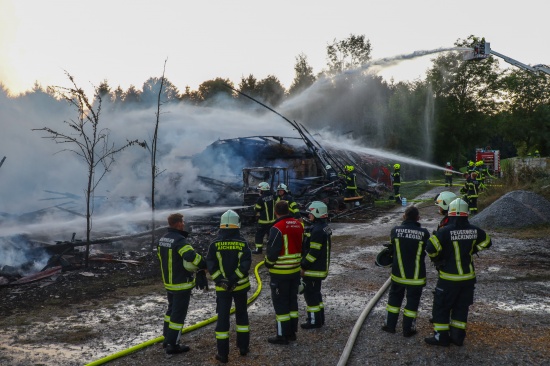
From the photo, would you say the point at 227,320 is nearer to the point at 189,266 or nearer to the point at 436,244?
the point at 189,266

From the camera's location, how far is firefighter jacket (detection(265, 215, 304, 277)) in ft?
19.7

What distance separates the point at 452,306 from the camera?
231 inches

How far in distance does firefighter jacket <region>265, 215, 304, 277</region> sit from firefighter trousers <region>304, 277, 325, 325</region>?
1.56ft

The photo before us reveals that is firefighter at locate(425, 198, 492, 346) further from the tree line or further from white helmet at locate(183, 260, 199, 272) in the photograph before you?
the tree line

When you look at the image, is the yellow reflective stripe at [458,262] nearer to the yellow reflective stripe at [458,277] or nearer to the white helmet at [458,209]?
the yellow reflective stripe at [458,277]

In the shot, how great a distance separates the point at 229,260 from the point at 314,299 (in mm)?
1666

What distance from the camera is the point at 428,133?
4347cm

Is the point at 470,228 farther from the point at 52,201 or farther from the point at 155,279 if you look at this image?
the point at 52,201

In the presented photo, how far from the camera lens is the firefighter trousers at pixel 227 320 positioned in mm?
5570

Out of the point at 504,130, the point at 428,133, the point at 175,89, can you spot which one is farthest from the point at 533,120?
the point at 175,89

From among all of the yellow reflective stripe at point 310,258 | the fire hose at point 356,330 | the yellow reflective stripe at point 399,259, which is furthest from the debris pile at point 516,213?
the yellow reflective stripe at point 310,258

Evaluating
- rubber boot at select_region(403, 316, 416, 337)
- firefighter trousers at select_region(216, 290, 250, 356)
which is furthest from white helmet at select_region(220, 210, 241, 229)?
rubber boot at select_region(403, 316, 416, 337)

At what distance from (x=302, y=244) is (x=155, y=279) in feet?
15.3

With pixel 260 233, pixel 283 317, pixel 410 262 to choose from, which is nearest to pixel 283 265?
pixel 283 317
